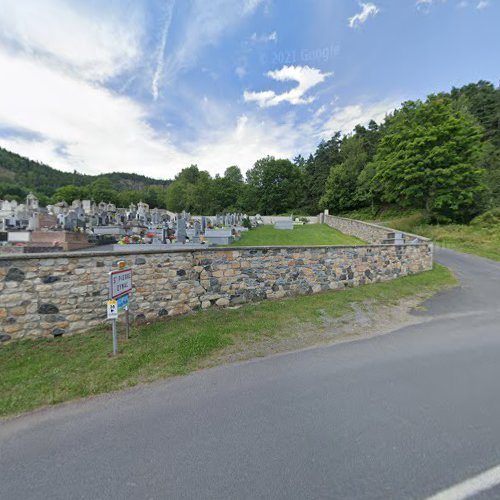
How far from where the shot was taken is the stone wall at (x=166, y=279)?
13.9 feet

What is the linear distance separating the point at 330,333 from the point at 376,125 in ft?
206

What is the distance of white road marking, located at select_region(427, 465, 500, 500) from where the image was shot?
5.57 feet

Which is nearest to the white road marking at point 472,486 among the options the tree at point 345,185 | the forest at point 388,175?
the forest at point 388,175

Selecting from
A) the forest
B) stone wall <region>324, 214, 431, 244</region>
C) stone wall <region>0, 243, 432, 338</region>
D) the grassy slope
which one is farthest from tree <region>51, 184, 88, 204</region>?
stone wall <region>0, 243, 432, 338</region>

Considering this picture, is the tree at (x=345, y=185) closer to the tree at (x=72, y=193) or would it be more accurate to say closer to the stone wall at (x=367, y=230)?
the stone wall at (x=367, y=230)

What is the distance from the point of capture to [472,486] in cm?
177

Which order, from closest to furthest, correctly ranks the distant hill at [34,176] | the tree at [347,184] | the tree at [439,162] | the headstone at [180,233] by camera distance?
the headstone at [180,233], the tree at [439,162], the tree at [347,184], the distant hill at [34,176]

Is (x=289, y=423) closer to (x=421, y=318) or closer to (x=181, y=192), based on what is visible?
(x=421, y=318)

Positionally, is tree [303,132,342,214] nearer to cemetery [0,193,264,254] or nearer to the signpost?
cemetery [0,193,264,254]

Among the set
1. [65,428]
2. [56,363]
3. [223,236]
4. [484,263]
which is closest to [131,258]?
[56,363]

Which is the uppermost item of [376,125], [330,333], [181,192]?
[376,125]

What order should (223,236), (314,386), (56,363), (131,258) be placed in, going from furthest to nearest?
(223,236)
(131,258)
(56,363)
(314,386)

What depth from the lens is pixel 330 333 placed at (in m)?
4.60

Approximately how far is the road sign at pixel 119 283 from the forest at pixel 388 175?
2392 centimetres
